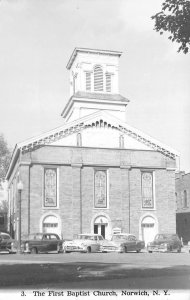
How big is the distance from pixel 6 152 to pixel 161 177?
1118 inches

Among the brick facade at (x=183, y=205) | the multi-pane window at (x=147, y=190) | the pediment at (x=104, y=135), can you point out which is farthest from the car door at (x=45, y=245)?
the brick facade at (x=183, y=205)

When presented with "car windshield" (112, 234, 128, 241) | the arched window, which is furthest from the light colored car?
the arched window

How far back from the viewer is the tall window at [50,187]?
41.9 metres

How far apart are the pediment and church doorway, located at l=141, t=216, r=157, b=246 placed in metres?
5.84

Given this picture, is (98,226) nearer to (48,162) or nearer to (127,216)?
(127,216)

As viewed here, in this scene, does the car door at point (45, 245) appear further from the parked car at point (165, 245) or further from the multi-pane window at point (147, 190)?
the multi-pane window at point (147, 190)

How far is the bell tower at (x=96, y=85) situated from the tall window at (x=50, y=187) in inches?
359

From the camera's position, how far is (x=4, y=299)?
34.3ft

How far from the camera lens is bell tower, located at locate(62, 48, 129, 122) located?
4916 centimetres

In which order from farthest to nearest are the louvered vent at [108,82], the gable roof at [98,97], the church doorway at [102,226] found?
the louvered vent at [108,82] → the gable roof at [98,97] → the church doorway at [102,226]

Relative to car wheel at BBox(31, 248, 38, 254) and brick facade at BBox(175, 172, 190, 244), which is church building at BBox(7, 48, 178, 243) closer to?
car wheel at BBox(31, 248, 38, 254)

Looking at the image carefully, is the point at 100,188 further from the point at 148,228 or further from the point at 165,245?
the point at 165,245

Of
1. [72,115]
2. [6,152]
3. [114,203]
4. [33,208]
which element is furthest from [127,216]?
[6,152]

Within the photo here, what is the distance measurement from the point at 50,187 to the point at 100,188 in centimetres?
419
